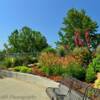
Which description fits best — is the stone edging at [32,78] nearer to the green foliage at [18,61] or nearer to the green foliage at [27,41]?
the green foliage at [18,61]

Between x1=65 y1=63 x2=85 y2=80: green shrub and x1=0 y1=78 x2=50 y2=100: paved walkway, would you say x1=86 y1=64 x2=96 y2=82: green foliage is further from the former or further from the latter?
x1=0 y1=78 x2=50 y2=100: paved walkway

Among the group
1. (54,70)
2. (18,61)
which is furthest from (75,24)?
(54,70)

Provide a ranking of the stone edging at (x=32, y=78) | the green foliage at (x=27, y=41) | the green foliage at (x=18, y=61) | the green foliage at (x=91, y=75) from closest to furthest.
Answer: the green foliage at (x=91, y=75)
the stone edging at (x=32, y=78)
the green foliage at (x=18, y=61)
the green foliage at (x=27, y=41)

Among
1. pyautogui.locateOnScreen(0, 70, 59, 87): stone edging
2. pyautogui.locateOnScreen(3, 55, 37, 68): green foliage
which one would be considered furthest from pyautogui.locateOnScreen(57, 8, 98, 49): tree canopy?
pyautogui.locateOnScreen(0, 70, 59, 87): stone edging

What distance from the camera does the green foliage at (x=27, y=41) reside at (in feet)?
161

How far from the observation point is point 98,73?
15.0 metres

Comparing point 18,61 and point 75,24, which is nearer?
point 18,61

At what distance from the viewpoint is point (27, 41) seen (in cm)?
4975

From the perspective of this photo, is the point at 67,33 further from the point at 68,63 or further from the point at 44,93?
the point at 44,93

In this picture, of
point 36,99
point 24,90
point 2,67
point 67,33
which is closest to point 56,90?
point 36,99

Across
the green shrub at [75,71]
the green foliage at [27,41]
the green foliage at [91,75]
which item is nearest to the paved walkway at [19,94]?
the green shrub at [75,71]

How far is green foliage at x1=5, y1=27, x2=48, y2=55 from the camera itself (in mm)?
49031

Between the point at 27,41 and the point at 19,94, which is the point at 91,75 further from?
the point at 27,41

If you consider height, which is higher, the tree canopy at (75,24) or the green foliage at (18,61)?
the tree canopy at (75,24)
